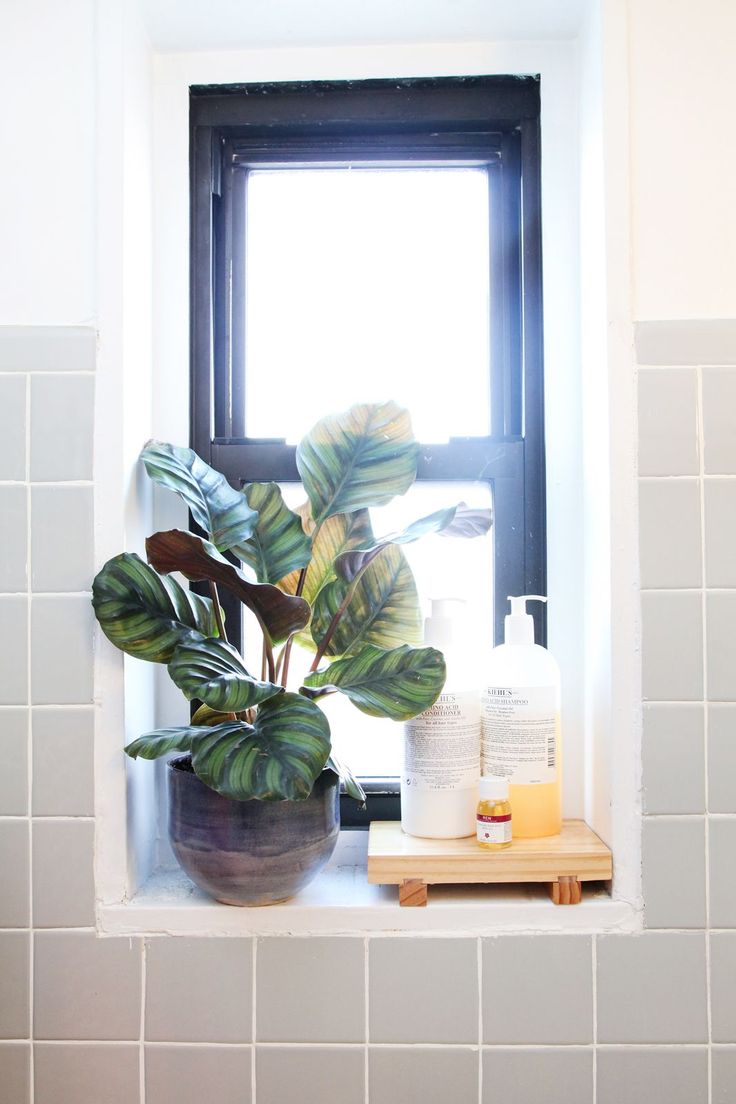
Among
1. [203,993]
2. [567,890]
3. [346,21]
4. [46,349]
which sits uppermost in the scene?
[346,21]

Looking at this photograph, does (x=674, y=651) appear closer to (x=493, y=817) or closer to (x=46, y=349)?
(x=493, y=817)

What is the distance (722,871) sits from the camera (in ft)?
3.44

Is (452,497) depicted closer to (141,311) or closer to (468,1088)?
(141,311)

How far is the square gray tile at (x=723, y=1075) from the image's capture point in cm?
104

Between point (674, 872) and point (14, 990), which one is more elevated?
point (674, 872)

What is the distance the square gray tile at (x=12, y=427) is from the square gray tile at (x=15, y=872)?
0.44 meters

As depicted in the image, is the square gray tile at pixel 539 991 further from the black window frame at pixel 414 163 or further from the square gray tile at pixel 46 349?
the square gray tile at pixel 46 349

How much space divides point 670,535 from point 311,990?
0.72 metres

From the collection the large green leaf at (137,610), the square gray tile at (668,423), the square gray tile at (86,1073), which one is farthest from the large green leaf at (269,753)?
the square gray tile at (668,423)

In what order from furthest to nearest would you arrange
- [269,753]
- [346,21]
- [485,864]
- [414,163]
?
1. [414,163]
2. [346,21]
3. [485,864]
4. [269,753]

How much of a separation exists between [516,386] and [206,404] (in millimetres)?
478

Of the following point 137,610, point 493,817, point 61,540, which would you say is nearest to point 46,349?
point 61,540

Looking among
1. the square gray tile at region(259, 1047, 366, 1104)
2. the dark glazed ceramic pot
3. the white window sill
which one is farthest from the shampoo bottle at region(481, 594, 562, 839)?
the square gray tile at region(259, 1047, 366, 1104)

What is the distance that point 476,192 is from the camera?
1344 millimetres
